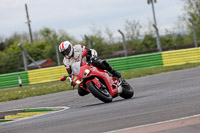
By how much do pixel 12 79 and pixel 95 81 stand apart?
15440mm

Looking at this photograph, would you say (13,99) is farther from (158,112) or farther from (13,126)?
(158,112)

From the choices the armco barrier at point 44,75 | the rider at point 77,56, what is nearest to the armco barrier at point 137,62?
the armco barrier at point 44,75

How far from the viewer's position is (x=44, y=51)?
959 inches

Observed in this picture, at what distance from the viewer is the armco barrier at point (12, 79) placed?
22234 mm

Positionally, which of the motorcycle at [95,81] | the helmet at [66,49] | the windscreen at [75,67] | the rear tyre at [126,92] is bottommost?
the rear tyre at [126,92]

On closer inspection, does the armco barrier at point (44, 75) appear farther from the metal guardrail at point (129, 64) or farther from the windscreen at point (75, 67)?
the windscreen at point (75, 67)

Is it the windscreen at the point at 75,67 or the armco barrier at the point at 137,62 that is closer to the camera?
the windscreen at the point at 75,67

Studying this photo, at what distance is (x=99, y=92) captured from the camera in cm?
791

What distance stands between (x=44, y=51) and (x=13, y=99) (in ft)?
35.1

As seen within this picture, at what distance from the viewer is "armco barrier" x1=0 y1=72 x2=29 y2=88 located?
22.2 m

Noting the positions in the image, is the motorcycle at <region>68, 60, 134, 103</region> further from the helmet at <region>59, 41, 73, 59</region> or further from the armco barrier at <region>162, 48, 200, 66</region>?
the armco barrier at <region>162, 48, 200, 66</region>

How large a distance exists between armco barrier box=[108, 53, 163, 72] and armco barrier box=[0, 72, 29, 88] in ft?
16.6

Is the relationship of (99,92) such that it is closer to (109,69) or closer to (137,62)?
(109,69)

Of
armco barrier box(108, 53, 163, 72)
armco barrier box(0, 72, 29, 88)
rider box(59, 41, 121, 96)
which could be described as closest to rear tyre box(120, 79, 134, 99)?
rider box(59, 41, 121, 96)
